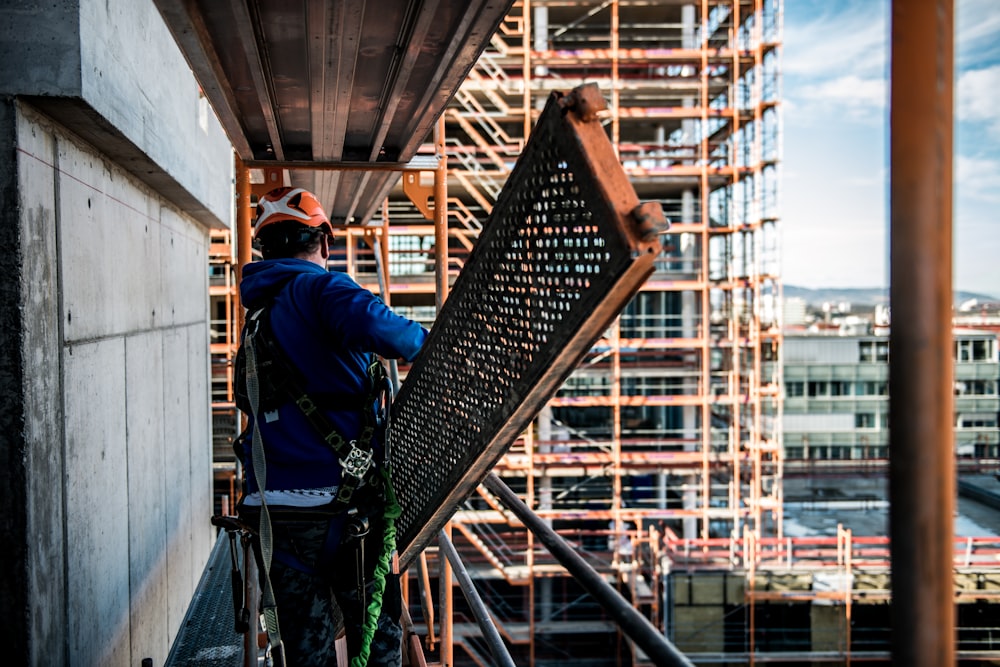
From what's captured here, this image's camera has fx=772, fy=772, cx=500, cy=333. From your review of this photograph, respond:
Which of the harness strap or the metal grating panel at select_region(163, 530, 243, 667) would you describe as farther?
the metal grating panel at select_region(163, 530, 243, 667)

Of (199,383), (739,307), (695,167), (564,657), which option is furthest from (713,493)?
(199,383)

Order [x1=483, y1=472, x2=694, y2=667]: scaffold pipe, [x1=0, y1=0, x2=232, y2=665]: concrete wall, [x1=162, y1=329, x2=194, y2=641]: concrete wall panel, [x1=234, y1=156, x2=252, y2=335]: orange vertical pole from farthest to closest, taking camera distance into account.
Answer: [x1=162, y1=329, x2=194, y2=641]: concrete wall panel
[x1=234, y1=156, x2=252, y2=335]: orange vertical pole
[x1=0, y1=0, x2=232, y2=665]: concrete wall
[x1=483, y1=472, x2=694, y2=667]: scaffold pipe

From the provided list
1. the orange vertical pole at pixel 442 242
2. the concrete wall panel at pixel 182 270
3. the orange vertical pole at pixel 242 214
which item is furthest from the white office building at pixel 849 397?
the orange vertical pole at pixel 242 214

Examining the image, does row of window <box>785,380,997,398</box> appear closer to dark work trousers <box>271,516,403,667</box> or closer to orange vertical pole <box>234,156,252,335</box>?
orange vertical pole <box>234,156,252,335</box>

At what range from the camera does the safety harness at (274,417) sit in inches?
82.7

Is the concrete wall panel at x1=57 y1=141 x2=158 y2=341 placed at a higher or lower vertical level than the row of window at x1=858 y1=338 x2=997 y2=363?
higher

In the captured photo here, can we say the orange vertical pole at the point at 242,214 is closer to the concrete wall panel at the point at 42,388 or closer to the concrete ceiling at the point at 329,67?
the concrete ceiling at the point at 329,67

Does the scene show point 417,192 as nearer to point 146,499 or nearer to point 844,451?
point 146,499

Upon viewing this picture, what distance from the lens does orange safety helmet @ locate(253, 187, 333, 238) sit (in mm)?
2297

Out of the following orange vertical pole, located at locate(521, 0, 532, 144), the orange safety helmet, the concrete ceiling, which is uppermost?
orange vertical pole, located at locate(521, 0, 532, 144)

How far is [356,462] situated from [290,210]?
775mm

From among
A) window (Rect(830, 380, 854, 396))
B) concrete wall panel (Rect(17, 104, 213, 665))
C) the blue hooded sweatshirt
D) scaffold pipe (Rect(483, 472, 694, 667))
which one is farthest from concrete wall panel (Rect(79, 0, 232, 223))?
window (Rect(830, 380, 854, 396))

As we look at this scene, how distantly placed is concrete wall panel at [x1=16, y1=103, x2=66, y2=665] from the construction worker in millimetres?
748

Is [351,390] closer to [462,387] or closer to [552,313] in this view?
[462,387]
